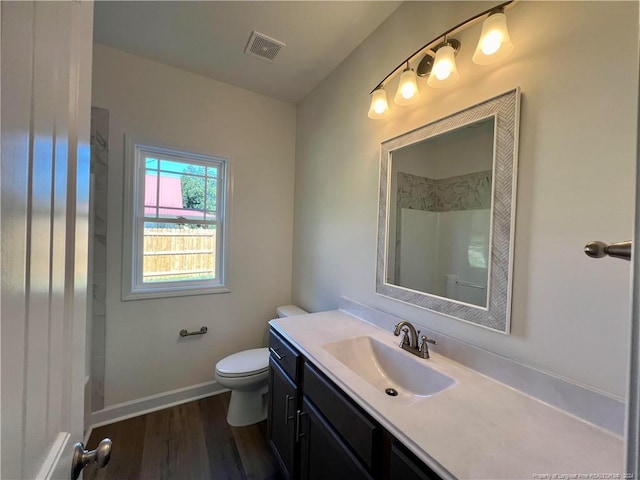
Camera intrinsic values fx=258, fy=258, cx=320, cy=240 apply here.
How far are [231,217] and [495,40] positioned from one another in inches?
80.0

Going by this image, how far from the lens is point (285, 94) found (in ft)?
7.84

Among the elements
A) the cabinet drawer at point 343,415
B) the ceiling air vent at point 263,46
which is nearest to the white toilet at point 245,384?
the cabinet drawer at point 343,415

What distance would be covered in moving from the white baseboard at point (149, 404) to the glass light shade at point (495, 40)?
9.21 ft

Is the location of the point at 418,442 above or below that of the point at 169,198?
below

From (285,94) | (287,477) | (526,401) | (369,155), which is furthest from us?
(285,94)

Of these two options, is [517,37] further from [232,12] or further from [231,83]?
[231,83]

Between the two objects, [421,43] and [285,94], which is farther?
[285,94]


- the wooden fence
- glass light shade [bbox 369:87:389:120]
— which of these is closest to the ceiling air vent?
glass light shade [bbox 369:87:389:120]

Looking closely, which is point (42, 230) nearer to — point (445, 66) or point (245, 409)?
point (445, 66)

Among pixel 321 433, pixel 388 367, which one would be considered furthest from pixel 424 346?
pixel 321 433

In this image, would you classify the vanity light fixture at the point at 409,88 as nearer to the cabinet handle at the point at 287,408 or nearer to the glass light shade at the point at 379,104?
the glass light shade at the point at 379,104

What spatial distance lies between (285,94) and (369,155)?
1.27 metres

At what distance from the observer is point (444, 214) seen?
1.29 m

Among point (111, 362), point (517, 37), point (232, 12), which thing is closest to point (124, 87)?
point (232, 12)
